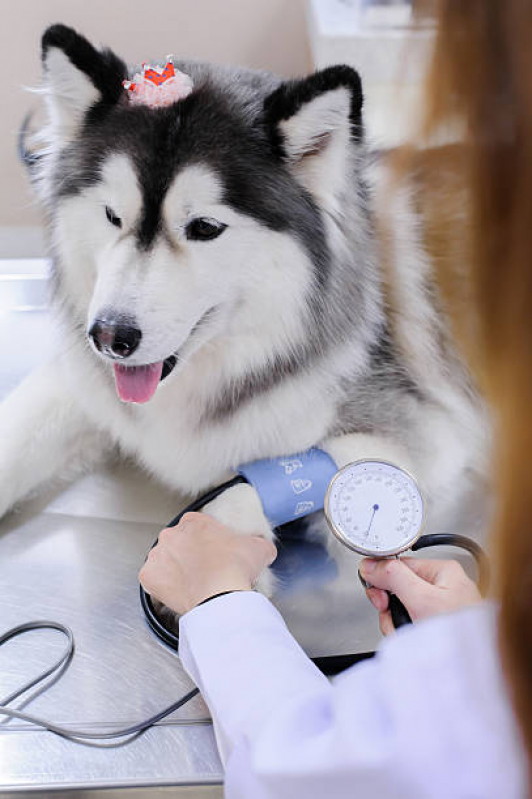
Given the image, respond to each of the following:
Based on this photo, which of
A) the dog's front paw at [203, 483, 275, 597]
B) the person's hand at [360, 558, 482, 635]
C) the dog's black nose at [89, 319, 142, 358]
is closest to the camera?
the person's hand at [360, 558, 482, 635]

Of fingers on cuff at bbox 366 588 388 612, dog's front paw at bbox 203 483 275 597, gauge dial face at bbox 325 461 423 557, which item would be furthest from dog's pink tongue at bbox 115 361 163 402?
fingers on cuff at bbox 366 588 388 612

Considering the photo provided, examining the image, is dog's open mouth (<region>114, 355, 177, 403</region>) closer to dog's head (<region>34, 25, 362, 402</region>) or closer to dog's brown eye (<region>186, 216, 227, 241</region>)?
dog's head (<region>34, 25, 362, 402</region>)

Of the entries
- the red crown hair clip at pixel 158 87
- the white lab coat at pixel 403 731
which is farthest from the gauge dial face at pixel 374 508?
the red crown hair clip at pixel 158 87

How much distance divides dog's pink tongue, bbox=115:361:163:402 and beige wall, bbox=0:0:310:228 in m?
1.34

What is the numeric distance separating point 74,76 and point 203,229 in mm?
232

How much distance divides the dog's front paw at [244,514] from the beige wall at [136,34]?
144 centimetres

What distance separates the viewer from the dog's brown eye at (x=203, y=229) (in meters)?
0.88

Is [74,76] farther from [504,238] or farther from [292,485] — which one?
[504,238]

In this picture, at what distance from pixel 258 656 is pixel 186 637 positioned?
0.10 meters

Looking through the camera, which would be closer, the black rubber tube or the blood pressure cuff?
the black rubber tube

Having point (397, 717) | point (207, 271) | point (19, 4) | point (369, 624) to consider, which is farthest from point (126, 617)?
point (19, 4)

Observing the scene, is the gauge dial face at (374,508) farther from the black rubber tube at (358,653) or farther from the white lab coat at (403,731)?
the white lab coat at (403,731)

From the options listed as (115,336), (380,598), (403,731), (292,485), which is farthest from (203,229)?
(403,731)

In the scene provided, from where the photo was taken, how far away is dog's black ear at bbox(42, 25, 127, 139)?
0.85 meters
